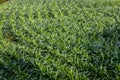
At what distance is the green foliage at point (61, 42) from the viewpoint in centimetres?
841

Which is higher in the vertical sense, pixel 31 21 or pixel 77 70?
pixel 31 21

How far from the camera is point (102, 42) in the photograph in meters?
10.1

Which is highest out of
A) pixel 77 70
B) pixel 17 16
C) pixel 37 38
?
pixel 17 16

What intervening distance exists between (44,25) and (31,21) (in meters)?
0.96

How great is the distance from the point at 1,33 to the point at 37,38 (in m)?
2.23

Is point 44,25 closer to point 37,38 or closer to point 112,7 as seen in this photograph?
point 37,38

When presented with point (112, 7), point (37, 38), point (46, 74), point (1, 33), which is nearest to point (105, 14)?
point (112, 7)

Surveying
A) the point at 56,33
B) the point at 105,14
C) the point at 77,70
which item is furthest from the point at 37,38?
the point at 105,14

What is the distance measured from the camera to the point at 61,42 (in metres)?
10.3

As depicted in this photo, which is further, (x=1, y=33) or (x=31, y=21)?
(x=31, y=21)

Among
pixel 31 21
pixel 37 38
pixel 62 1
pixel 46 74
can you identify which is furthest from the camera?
pixel 62 1

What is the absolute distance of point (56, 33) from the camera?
11.3 metres

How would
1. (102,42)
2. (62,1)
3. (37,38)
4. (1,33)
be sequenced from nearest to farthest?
1. (102,42)
2. (37,38)
3. (1,33)
4. (62,1)

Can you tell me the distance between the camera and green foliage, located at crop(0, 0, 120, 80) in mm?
8406
